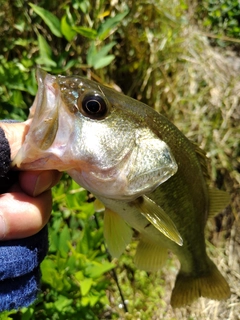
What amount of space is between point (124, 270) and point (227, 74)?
155cm

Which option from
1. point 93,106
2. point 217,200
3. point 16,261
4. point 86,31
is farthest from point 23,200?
point 86,31

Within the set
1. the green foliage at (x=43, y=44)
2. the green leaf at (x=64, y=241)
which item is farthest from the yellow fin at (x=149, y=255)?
the green foliage at (x=43, y=44)

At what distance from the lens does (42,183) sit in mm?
1015

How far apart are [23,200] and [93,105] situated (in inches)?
10.6

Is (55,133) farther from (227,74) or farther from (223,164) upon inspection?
(227,74)

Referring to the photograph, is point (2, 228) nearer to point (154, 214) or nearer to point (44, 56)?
point (154, 214)

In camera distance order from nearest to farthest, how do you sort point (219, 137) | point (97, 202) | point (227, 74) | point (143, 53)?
1. point (97, 202)
2. point (143, 53)
3. point (219, 137)
4. point (227, 74)

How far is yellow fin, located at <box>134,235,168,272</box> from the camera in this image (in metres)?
1.44

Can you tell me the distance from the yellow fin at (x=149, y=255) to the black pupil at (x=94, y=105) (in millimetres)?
537

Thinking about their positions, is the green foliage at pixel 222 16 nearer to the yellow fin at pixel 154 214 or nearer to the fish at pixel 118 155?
the fish at pixel 118 155

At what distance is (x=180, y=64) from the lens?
276 cm

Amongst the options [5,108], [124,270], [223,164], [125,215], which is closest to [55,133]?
[125,215]

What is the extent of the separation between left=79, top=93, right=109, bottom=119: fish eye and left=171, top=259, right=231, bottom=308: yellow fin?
0.79 m

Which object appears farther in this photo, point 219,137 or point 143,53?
point 219,137
